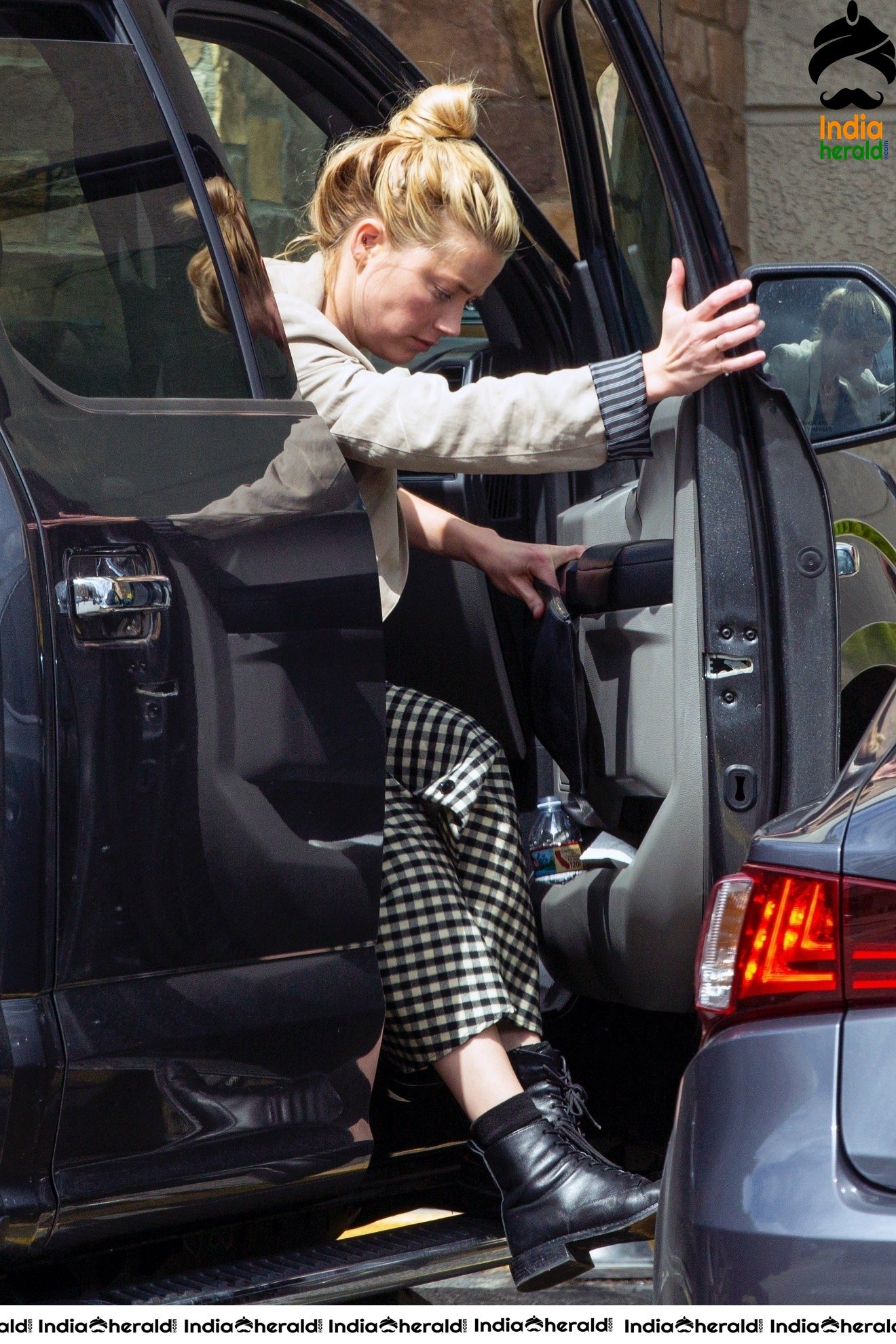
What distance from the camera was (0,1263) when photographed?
1.64 m

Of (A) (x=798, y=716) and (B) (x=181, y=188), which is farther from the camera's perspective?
(A) (x=798, y=716)

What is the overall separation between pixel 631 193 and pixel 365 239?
0.44 m

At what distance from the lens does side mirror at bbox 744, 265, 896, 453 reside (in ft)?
7.35

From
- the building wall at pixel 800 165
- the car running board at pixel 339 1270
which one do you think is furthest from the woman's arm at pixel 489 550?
the building wall at pixel 800 165

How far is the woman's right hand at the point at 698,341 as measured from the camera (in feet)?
6.52

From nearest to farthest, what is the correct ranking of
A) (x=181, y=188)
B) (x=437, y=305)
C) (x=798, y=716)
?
(x=181, y=188)
(x=798, y=716)
(x=437, y=305)

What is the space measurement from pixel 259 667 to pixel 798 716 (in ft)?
2.57

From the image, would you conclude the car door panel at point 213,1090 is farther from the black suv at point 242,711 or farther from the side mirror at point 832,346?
the side mirror at point 832,346

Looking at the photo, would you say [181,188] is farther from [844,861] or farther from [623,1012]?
[623,1012]

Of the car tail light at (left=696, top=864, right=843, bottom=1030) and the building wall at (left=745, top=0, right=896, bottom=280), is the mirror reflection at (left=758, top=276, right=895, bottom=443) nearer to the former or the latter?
the car tail light at (left=696, top=864, right=843, bottom=1030)

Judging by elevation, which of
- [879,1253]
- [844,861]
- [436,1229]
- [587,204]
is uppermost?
[587,204]

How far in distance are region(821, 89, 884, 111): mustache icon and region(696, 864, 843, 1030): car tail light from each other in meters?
5.92

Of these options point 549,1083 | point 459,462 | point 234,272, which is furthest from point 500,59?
point 549,1083
